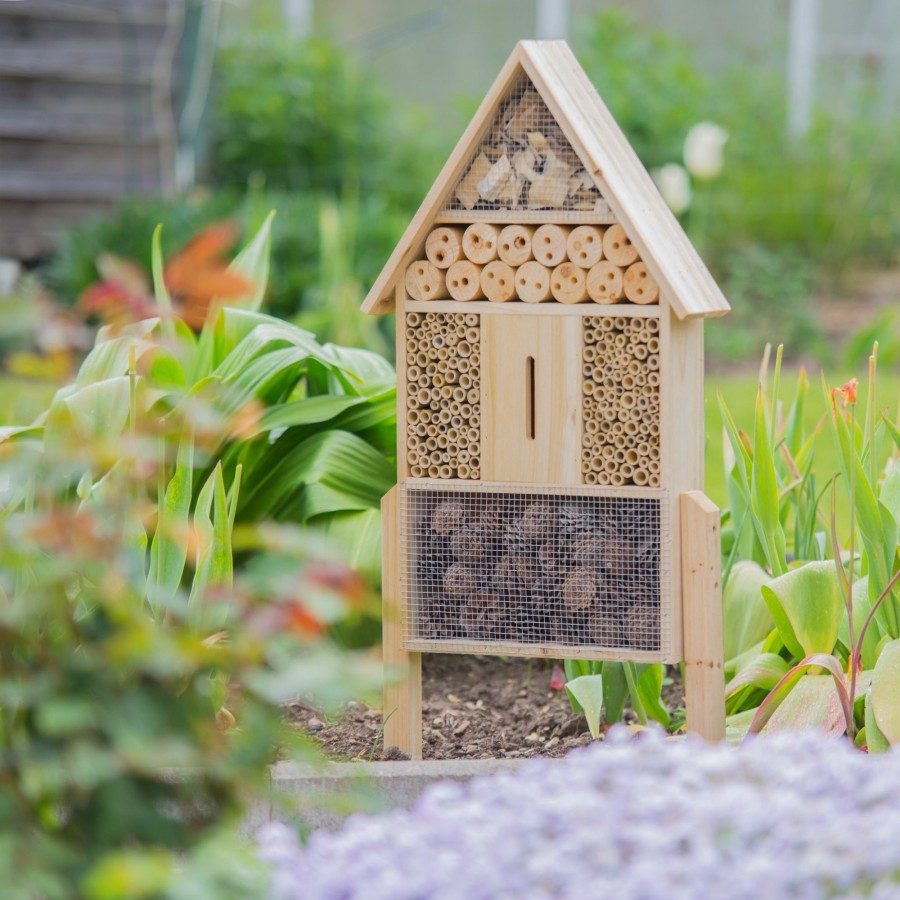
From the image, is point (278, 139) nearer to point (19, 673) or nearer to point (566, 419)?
point (566, 419)

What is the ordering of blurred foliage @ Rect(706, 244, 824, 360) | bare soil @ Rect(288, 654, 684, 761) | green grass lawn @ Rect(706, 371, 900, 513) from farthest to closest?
blurred foliage @ Rect(706, 244, 824, 360) → green grass lawn @ Rect(706, 371, 900, 513) → bare soil @ Rect(288, 654, 684, 761)

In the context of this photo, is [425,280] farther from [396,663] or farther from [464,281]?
[396,663]

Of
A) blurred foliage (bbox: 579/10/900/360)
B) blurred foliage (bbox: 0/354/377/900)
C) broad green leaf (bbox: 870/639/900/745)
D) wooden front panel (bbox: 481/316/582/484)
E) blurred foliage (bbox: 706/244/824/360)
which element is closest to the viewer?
blurred foliage (bbox: 0/354/377/900)

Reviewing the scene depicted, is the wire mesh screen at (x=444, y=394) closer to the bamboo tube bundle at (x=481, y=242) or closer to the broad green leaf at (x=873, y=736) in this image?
the bamboo tube bundle at (x=481, y=242)

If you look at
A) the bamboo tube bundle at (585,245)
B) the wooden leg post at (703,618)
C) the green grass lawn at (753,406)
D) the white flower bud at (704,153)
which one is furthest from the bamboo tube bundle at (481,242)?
the white flower bud at (704,153)

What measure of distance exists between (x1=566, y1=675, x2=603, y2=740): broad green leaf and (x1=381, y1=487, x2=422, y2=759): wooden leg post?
24cm

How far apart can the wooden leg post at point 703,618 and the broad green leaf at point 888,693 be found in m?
0.21

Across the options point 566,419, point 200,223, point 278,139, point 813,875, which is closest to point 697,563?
point 566,419

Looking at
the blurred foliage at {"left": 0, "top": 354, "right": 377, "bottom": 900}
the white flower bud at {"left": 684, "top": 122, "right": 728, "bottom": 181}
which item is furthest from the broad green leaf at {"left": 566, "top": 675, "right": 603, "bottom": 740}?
the white flower bud at {"left": 684, "top": 122, "right": 728, "bottom": 181}

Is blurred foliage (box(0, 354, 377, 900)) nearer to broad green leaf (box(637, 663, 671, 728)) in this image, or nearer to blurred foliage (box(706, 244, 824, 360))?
broad green leaf (box(637, 663, 671, 728))

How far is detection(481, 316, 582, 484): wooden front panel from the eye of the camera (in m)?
1.96

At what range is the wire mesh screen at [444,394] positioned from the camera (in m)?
2.01

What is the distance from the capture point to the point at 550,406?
1.97m

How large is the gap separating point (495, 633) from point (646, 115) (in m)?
5.81
